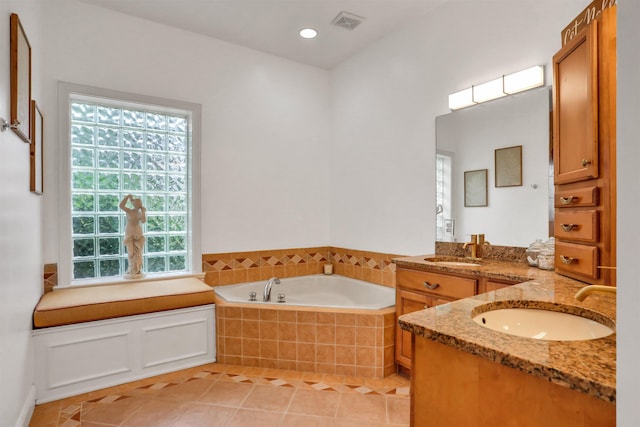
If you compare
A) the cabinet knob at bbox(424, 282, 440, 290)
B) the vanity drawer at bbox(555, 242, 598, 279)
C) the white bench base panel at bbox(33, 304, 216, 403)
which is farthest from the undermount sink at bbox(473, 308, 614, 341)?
the white bench base panel at bbox(33, 304, 216, 403)

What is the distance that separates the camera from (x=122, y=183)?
3162mm

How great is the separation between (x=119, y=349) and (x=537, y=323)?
259 cm

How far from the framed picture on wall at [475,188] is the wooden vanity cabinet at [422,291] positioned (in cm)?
73

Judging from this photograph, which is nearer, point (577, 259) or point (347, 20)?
point (577, 259)

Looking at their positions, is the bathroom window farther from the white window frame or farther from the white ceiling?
the white window frame

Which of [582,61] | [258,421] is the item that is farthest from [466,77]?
[258,421]

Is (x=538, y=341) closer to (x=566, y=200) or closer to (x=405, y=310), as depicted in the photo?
(x=566, y=200)

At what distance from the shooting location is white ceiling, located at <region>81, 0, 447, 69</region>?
290 centimetres

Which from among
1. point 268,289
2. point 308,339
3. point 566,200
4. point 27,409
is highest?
point 566,200

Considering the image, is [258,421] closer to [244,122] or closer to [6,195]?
[6,195]

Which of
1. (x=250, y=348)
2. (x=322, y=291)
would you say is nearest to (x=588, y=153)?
(x=250, y=348)

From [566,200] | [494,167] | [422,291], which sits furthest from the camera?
[494,167]

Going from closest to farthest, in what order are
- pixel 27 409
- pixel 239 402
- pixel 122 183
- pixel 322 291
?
pixel 27 409 → pixel 239 402 → pixel 122 183 → pixel 322 291

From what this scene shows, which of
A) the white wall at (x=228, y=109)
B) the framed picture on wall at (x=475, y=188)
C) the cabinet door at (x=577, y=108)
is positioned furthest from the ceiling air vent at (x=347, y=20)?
the cabinet door at (x=577, y=108)
